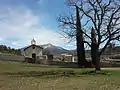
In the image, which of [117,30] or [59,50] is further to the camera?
[59,50]

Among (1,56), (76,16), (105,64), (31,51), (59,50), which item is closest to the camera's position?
(76,16)

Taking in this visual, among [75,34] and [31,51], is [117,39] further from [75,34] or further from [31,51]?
[31,51]

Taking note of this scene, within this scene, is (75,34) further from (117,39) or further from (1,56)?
(1,56)

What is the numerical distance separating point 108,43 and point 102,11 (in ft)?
14.0

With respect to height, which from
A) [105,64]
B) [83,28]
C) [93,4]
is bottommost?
[105,64]

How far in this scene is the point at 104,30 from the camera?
37938 mm

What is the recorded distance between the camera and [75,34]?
38156 millimetres

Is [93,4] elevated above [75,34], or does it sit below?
above

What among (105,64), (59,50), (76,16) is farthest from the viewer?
(59,50)

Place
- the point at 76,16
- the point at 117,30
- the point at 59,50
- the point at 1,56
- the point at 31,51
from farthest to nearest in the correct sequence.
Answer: the point at 59,50 → the point at 31,51 → the point at 1,56 → the point at 76,16 → the point at 117,30

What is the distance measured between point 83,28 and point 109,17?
3.80 m

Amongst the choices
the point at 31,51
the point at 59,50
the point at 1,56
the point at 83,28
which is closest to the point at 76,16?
the point at 83,28

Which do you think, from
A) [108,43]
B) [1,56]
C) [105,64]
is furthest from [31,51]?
[108,43]

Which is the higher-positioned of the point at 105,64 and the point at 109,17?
the point at 109,17
